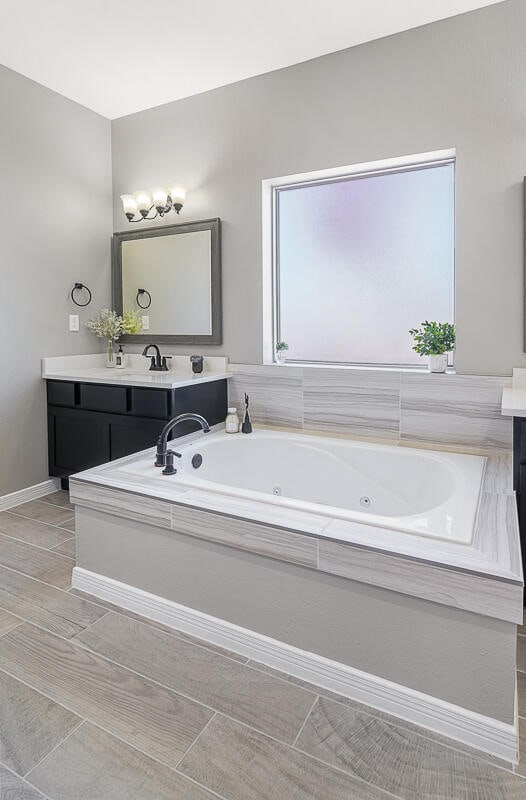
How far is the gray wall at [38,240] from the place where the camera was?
317 cm

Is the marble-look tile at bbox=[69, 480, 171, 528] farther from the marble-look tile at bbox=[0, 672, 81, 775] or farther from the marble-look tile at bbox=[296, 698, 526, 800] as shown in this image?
the marble-look tile at bbox=[296, 698, 526, 800]

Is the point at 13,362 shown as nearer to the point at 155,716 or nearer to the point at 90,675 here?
the point at 90,675

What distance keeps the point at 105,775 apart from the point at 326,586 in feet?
2.56

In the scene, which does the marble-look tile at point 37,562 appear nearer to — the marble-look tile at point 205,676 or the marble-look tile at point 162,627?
the marble-look tile at point 162,627

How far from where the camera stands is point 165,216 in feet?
12.0

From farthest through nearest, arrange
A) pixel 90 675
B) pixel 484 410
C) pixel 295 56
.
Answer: pixel 295 56
pixel 484 410
pixel 90 675

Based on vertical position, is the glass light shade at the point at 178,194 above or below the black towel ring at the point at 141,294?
above

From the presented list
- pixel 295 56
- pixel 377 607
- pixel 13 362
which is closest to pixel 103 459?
pixel 13 362

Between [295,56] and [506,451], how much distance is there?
2533 mm

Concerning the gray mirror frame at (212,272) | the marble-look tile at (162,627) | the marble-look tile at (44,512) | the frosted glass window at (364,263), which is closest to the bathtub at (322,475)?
the marble-look tile at (162,627)

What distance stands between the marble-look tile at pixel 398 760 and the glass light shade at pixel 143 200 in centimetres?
325

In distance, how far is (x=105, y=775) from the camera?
130 centimetres

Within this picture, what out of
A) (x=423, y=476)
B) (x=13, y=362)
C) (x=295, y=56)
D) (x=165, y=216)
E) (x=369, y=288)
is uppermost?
(x=295, y=56)

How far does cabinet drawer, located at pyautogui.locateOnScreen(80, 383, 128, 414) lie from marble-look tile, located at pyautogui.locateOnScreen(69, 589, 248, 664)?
3.92 ft
